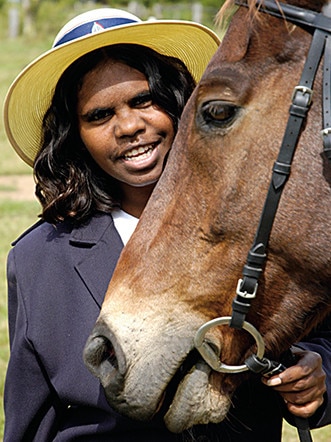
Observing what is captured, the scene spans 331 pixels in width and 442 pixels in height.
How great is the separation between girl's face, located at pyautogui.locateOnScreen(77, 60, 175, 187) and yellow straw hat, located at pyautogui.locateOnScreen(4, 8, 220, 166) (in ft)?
0.39

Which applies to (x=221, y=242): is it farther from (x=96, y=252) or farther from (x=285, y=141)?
(x=96, y=252)

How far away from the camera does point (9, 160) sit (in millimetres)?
13633

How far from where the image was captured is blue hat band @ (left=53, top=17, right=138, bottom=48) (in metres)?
2.66

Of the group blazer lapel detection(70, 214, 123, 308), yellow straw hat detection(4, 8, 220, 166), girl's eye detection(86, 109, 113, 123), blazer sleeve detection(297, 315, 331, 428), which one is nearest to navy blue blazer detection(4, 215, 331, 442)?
blazer lapel detection(70, 214, 123, 308)

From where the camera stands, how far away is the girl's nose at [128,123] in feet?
8.38

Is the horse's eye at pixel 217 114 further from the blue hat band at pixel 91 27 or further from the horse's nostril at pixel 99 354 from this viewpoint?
the blue hat band at pixel 91 27

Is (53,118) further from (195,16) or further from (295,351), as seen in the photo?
(195,16)

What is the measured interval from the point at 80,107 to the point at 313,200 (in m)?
1.09

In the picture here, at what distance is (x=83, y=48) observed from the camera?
8.52 feet

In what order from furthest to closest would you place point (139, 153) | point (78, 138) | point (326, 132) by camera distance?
1. point (78, 138)
2. point (139, 153)
3. point (326, 132)

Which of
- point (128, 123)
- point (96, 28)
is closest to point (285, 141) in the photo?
point (128, 123)

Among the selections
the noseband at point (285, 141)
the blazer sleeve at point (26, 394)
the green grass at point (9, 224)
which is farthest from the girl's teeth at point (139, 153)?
the green grass at point (9, 224)

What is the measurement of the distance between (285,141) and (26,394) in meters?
1.31

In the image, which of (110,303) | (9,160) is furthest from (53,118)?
(9,160)
